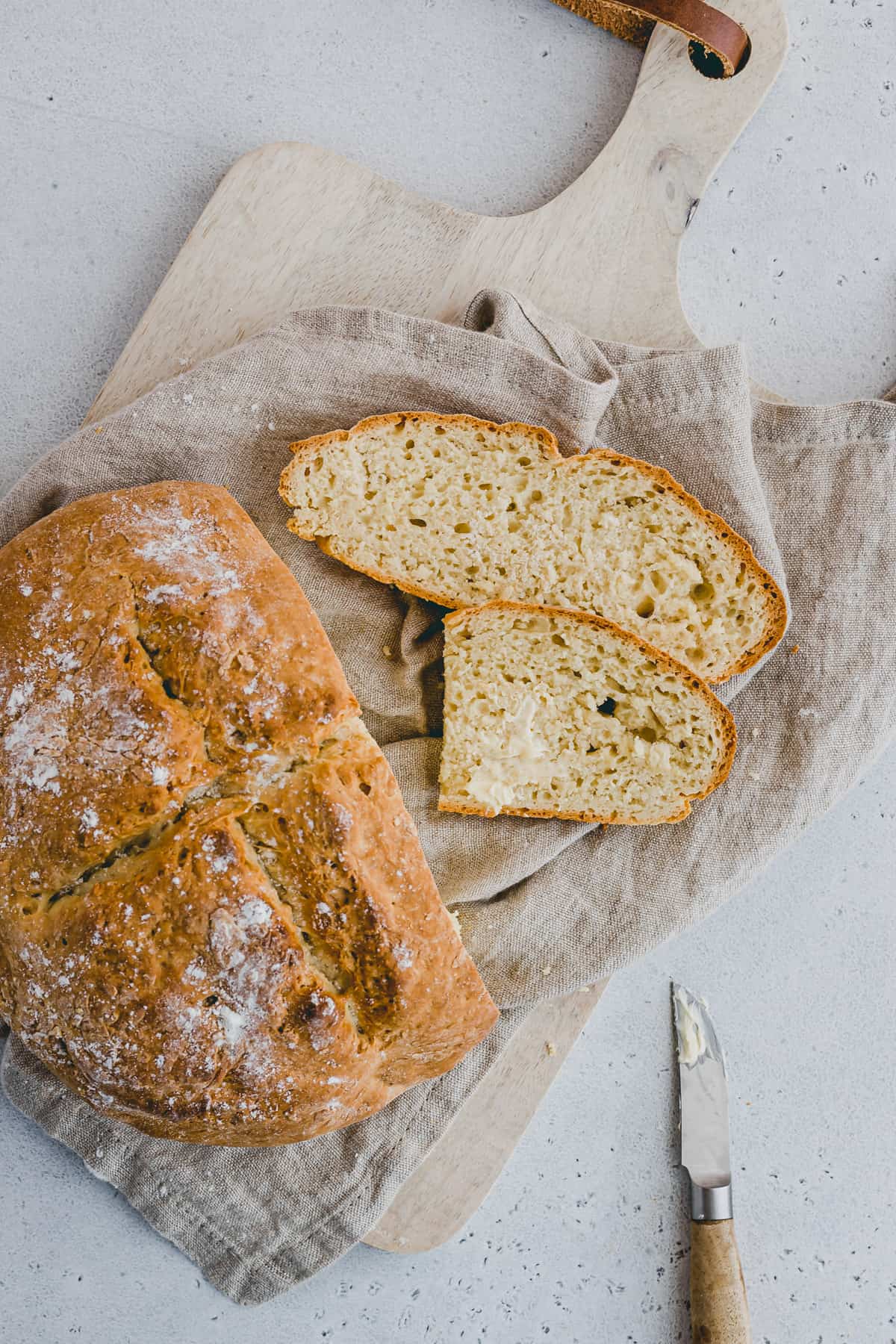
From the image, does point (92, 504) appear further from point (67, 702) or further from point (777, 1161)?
point (777, 1161)

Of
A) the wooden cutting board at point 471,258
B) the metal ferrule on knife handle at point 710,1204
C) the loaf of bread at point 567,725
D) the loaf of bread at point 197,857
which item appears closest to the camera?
the loaf of bread at point 197,857

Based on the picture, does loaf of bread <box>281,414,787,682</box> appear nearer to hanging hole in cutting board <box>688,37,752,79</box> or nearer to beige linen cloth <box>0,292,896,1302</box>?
beige linen cloth <box>0,292,896,1302</box>

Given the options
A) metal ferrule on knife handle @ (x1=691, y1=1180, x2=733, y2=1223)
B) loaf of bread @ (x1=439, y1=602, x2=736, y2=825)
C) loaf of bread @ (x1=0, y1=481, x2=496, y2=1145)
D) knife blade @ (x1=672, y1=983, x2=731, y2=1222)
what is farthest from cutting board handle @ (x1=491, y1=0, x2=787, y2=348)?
metal ferrule on knife handle @ (x1=691, y1=1180, x2=733, y2=1223)

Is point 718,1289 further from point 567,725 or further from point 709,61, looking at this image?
point 709,61

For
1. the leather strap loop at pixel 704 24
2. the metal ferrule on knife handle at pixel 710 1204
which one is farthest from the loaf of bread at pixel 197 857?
the leather strap loop at pixel 704 24

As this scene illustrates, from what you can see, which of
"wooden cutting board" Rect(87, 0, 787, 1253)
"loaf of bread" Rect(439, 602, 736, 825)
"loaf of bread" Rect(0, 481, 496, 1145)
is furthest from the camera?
"wooden cutting board" Rect(87, 0, 787, 1253)

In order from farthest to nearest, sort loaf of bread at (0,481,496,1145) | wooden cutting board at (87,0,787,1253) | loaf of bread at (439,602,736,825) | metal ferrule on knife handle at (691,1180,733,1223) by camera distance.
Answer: metal ferrule on knife handle at (691,1180,733,1223) → wooden cutting board at (87,0,787,1253) → loaf of bread at (439,602,736,825) → loaf of bread at (0,481,496,1145)

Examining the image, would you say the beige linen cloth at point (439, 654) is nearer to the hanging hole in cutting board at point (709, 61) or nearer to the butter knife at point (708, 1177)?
the butter knife at point (708, 1177)
